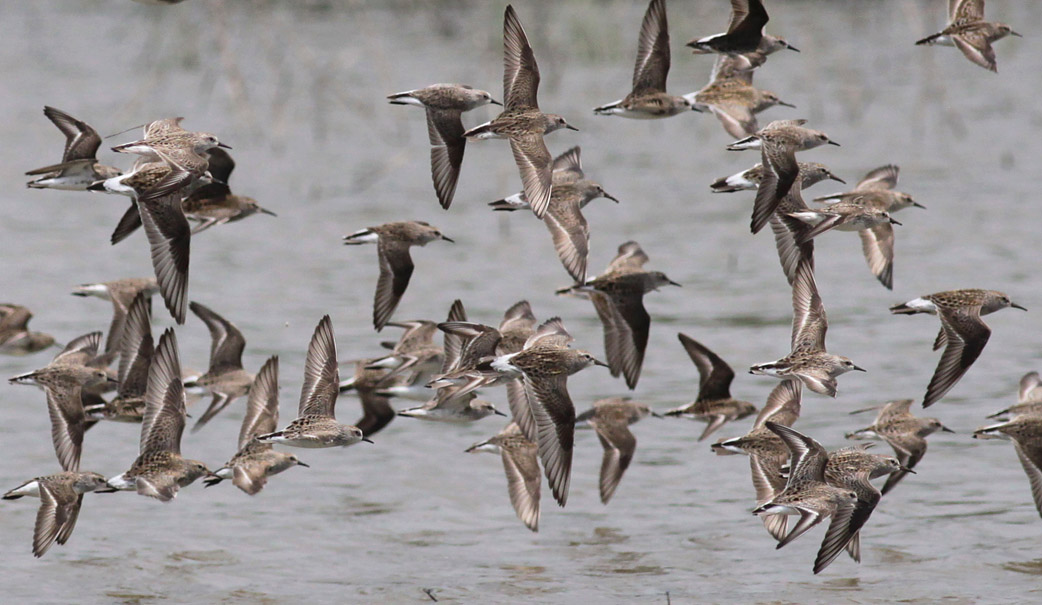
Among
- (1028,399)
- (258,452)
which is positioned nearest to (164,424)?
(258,452)

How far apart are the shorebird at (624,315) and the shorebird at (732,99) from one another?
1.25 meters

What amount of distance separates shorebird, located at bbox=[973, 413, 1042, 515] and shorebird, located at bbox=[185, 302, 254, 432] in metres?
4.59

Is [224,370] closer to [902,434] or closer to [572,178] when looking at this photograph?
[572,178]

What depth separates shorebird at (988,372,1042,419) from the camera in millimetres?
9273

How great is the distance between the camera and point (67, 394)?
9242 mm

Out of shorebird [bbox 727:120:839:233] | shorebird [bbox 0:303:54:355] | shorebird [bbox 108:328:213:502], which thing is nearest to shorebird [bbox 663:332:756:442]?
shorebird [bbox 727:120:839:233]

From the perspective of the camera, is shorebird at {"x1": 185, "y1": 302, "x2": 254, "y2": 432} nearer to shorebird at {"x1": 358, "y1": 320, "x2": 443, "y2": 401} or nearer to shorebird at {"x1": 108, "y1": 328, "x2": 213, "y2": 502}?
shorebird at {"x1": 358, "y1": 320, "x2": 443, "y2": 401}

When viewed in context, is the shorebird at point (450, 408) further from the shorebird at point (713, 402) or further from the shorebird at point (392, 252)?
the shorebird at point (713, 402)

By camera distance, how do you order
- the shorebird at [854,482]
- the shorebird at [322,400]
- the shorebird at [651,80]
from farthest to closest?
1. the shorebird at [651,80]
2. the shorebird at [322,400]
3. the shorebird at [854,482]

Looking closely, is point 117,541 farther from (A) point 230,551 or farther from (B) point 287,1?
(B) point 287,1

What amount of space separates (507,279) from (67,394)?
23.0ft

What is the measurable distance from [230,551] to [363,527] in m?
0.89

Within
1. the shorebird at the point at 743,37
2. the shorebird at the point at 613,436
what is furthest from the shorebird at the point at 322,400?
the shorebird at the point at 743,37

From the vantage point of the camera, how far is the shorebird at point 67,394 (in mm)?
8852
